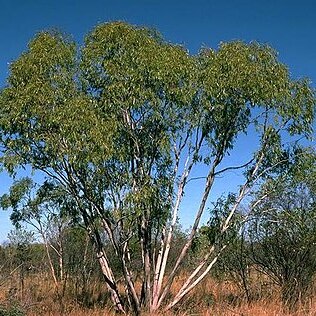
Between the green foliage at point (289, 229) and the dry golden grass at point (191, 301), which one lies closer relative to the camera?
the dry golden grass at point (191, 301)

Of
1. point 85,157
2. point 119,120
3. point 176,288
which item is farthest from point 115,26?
point 176,288

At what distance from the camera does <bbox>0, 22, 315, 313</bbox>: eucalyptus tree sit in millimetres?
12547

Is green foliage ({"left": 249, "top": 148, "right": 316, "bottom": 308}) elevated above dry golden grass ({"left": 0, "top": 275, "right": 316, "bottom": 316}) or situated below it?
above

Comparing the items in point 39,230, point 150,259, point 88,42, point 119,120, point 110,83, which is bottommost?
point 150,259

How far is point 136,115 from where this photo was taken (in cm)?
1361

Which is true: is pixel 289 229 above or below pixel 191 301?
above

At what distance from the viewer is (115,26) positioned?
13.5m

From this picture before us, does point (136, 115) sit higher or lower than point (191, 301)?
higher

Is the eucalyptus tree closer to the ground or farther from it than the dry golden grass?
farther from it

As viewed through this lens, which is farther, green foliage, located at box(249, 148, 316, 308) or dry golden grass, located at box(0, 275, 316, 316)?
green foliage, located at box(249, 148, 316, 308)

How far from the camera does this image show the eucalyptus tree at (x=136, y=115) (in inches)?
494

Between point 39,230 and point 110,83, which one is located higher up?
point 110,83

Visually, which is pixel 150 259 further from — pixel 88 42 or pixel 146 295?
pixel 88 42

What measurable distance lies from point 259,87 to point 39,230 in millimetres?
8886
